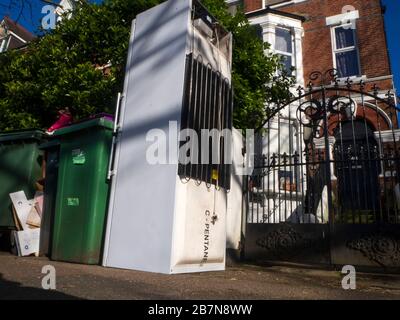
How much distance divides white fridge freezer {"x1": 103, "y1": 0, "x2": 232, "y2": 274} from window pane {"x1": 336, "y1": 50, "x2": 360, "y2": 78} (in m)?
8.87

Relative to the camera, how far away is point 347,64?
1197 centimetres

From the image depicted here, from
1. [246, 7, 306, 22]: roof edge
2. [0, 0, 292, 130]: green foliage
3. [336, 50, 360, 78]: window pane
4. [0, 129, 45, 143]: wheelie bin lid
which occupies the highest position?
[246, 7, 306, 22]: roof edge

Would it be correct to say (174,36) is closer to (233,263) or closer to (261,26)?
(233,263)

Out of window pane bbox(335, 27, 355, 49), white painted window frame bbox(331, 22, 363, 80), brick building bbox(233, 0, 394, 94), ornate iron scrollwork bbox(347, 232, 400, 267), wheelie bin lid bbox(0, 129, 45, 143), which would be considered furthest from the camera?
window pane bbox(335, 27, 355, 49)

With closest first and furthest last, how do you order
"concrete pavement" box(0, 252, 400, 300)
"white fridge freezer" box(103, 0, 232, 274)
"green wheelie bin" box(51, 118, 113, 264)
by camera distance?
"concrete pavement" box(0, 252, 400, 300)
"white fridge freezer" box(103, 0, 232, 274)
"green wheelie bin" box(51, 118, 113, 264)

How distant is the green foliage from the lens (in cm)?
652

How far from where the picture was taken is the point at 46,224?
4.73m

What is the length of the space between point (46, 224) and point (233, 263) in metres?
2.61

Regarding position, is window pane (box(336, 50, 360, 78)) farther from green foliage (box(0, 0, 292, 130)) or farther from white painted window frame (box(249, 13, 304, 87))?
green foliage (box(0, 0, 292, 130))

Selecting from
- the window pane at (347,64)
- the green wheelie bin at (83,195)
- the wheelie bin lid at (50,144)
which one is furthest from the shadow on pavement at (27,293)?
the window pane at (347,64)

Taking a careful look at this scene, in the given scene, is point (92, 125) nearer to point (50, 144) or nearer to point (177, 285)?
point (50, 144)

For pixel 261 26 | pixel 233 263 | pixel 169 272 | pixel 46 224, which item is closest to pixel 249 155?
pixel 233 263

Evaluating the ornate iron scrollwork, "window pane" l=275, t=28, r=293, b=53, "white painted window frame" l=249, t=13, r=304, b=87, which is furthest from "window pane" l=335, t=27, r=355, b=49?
the ornate iron scrollwork

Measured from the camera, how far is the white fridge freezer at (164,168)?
137 inches
